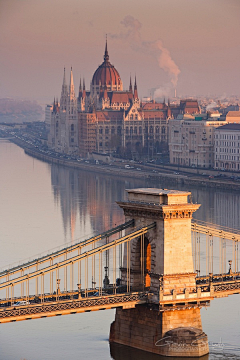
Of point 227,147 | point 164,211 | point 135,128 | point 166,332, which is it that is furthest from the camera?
point 135,128

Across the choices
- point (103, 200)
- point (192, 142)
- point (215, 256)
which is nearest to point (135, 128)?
point (192, 142)

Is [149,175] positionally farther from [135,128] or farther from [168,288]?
[168,288]

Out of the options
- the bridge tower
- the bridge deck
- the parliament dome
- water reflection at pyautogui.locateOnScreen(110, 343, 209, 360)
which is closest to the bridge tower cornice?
the bridge tower

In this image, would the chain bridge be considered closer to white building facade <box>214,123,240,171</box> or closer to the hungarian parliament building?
white building facade <box>214,123,240,171</box>

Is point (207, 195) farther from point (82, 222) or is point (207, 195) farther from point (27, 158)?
point (27, 158)

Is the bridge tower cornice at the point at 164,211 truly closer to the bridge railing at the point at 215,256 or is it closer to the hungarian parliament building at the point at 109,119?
the bridge railing at the point at 215,256

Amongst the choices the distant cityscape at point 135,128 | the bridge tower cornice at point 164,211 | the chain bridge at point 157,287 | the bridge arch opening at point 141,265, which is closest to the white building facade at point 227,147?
the distant cityscape at point 135,128

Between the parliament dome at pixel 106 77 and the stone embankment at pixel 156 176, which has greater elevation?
the parliament dome at pixel 106 77
